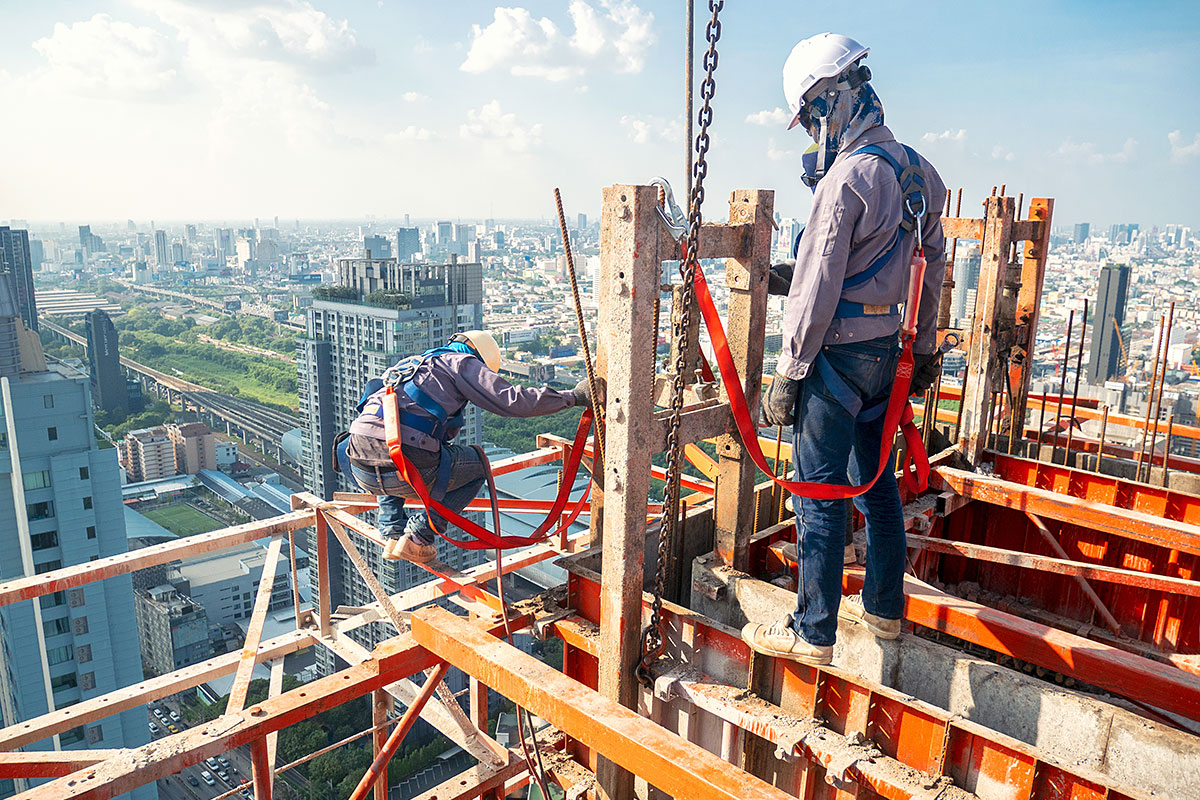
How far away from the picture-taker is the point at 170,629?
51.6 metres

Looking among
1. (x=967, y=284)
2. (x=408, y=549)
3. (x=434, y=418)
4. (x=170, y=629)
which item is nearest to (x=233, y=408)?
(x=170, y=629)

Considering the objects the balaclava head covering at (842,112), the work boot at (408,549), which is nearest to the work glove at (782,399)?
the balaclava head covering at (842,112)

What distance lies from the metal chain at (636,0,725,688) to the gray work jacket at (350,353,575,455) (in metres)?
1.20

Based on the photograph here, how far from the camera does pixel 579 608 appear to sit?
4.52 metres

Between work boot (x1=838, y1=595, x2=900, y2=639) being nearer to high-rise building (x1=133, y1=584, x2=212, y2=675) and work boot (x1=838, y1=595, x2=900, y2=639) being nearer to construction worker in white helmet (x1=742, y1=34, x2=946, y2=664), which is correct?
construction worker in white helmet (x1=742, y1=34, x2=946, y2=664)

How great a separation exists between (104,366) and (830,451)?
94564 millimetres

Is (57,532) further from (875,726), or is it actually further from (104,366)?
(104,366)

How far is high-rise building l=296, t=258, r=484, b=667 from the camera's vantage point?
2044 inches

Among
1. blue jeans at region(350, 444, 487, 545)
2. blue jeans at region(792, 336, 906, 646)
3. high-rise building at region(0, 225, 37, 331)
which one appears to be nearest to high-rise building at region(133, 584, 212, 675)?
high-rise building at region(0, 225, 37, 331)

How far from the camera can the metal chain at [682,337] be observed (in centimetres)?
341

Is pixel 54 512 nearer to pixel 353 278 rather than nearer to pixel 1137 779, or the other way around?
pixel 353 278

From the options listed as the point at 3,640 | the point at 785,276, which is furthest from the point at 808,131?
the point at 3,640

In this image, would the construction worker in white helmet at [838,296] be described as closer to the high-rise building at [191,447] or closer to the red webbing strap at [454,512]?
the red webbing strap at [454,512]

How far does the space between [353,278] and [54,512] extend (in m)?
26.8
